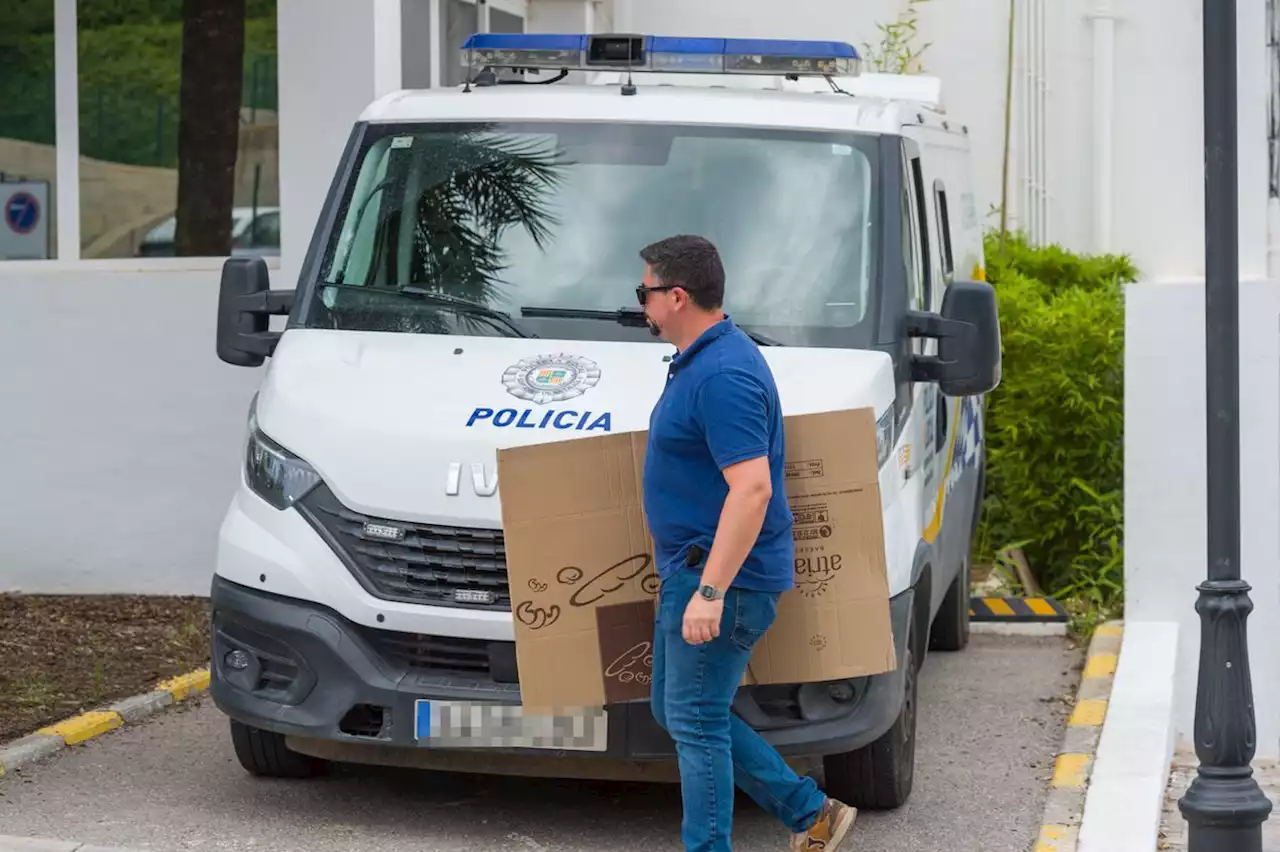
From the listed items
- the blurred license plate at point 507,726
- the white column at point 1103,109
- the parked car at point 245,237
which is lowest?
the blurred license plate at point 507,726

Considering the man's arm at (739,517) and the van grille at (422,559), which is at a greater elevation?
the man's arm at (739,517)

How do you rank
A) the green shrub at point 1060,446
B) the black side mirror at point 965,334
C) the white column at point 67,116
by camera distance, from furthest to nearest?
the green shrub at point 1060,446 → the white column at point 67,116 → the black side mirror at point 965,334

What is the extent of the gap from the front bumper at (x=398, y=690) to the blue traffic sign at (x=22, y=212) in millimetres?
4903

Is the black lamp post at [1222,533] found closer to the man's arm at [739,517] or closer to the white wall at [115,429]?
the man's arm at [739,517]

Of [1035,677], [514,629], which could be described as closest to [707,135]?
[514,629]

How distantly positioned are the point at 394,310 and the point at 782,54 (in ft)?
6.01

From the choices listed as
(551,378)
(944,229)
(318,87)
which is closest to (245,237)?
(318,87)

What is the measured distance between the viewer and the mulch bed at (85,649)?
7996mm

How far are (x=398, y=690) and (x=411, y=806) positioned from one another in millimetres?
937

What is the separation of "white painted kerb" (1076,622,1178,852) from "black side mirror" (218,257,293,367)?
3.25 meters

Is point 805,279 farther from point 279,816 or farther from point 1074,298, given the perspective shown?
point 1074,298

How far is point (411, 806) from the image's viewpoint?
21.8 feet

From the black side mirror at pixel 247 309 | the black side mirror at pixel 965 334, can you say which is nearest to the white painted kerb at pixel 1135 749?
the black side mirror at pixel 965 334

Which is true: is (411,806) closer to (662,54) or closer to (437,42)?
(662,54)
